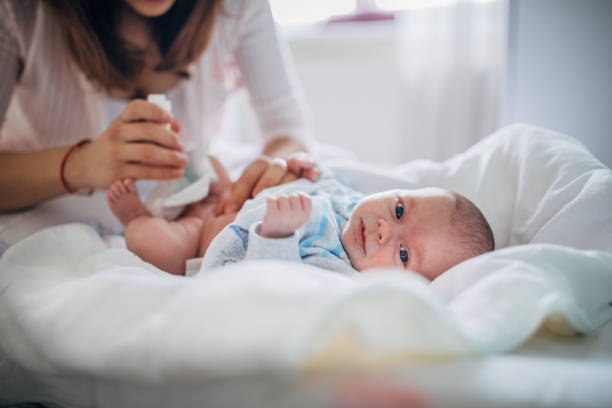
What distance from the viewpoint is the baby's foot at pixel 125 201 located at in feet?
2.60

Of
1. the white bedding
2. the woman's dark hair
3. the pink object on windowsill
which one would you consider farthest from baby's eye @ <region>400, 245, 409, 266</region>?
the pink object on windowsill

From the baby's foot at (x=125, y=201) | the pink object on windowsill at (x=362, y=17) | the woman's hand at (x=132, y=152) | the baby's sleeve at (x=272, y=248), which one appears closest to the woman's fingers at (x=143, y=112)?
the woman's hand at (x=132, y=152)

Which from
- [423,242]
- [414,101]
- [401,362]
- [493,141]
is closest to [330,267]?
[423,242]

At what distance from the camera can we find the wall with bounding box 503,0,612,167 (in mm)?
806

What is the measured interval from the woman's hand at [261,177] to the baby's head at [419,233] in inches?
7.0

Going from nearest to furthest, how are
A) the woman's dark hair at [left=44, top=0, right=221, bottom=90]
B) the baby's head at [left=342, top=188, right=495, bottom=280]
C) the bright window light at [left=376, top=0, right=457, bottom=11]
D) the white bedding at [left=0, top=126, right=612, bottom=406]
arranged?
1. the white bedding at [left=0, top=126, right=612, bottom=406]
2. the baby's head at [left=342, top=188, right=495, bottom=280]
3. the woman's dark hair at [left=44, top=0, right=221, bottom=90]
4. the bright window light at [left=376, top=0, right=457, bottom=11]

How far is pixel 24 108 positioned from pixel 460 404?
1147 millimetres

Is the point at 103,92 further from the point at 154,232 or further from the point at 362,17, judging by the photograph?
the point at 362,17

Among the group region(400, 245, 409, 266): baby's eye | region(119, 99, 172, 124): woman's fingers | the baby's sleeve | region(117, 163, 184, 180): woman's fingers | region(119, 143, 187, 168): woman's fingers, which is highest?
region(119, 99, 172, 124): woman's fingers

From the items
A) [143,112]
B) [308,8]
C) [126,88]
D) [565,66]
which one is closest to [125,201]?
[143,112]

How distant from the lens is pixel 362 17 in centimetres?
220

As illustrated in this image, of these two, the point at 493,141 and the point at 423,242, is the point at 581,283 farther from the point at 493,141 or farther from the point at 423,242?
the point at 493,141

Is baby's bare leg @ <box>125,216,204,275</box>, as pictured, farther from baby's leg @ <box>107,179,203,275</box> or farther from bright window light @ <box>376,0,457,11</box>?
bright window light @ <box>376,0,457,11</box>

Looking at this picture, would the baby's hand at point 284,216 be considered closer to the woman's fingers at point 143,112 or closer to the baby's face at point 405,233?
the baby's face at point 405,233
